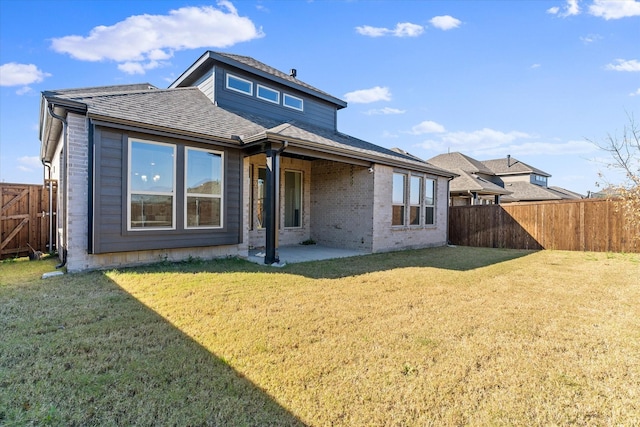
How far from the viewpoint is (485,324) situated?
3955 mm

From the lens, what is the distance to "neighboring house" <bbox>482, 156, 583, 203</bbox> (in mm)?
28234

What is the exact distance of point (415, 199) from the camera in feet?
40.5

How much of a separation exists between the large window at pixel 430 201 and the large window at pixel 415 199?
17.1 inches

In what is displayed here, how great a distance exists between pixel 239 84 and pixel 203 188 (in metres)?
4.78

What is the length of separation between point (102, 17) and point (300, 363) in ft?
35.8

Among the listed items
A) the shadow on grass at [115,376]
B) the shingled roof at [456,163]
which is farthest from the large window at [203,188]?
the shingled roof at [456,163]

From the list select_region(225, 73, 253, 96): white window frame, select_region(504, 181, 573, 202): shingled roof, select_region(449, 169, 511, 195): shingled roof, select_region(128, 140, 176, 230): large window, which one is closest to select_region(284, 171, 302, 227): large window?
select_region(225, 73, 253, 96): white window frame

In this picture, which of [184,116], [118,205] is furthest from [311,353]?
[184,116]

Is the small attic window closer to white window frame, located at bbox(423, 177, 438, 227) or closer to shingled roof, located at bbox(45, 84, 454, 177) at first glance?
shingled roof, located at bbox(45, 84, 454, 177)

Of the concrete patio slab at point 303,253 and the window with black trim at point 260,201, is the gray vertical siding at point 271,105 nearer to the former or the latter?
the window with black trim at point 260,201

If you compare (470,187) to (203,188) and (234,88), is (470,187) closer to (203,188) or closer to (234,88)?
(234,88)

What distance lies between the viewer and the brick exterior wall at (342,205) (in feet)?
34.7

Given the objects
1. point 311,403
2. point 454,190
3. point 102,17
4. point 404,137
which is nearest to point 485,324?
point 311,403

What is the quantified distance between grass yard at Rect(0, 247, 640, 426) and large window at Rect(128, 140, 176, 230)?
1.42 metres
